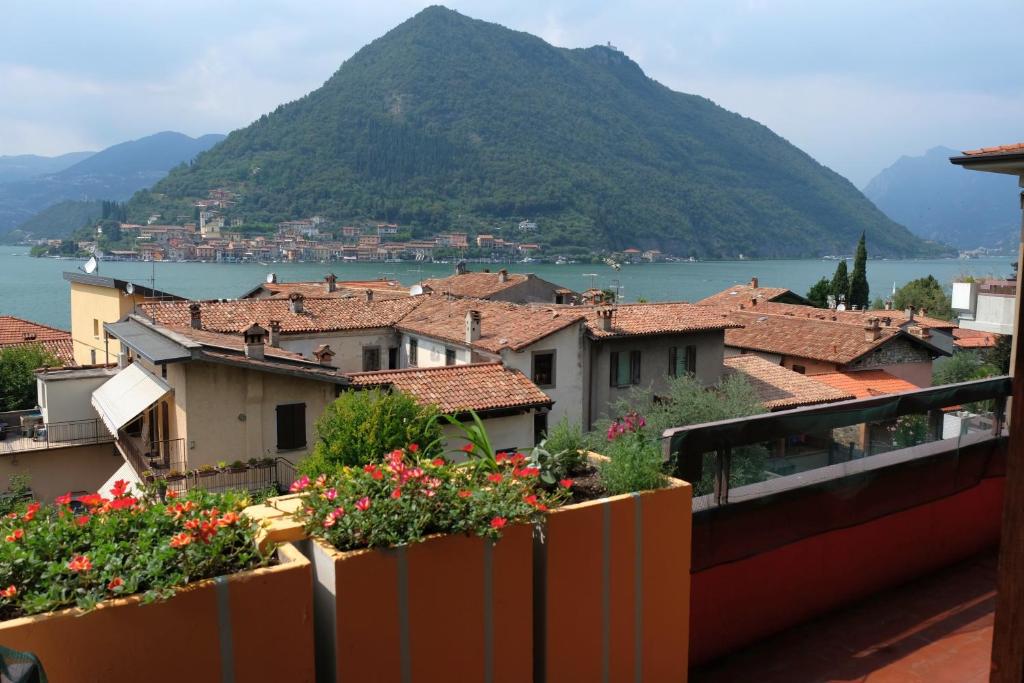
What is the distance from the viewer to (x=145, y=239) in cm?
14862

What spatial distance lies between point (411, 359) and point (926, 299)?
45.1 m

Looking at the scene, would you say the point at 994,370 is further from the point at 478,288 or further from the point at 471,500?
the point at 471,500

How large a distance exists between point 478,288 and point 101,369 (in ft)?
61.8

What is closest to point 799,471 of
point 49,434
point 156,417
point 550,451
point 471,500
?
point 550,451

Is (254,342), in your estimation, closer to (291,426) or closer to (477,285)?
(291,426)

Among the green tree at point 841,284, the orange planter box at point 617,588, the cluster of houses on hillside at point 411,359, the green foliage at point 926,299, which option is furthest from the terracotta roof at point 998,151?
the green tree at point 841,284

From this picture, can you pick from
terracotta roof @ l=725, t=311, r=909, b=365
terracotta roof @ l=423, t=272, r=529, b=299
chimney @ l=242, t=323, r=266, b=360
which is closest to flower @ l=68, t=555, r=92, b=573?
chimney @ l=242, t=323, r=266, b=360

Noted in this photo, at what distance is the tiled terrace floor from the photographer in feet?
14.8

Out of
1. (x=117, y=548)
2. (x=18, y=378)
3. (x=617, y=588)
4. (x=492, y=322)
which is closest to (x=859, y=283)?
(x=492, y=322)

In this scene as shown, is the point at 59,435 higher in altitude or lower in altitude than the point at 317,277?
lower

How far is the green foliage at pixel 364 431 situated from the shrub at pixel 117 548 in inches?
372

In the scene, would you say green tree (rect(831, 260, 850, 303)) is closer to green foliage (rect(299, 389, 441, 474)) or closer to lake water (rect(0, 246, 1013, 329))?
lake water (rect(0, 246, 1013, 329))

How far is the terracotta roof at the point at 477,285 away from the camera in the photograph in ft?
116

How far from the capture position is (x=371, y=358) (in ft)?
88.6
